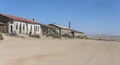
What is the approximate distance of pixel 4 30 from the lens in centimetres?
4625

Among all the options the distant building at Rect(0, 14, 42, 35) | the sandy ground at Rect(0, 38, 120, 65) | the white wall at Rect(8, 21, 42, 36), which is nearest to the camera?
Answer: the sandy ground at Rect(0, 38, 120, 65)

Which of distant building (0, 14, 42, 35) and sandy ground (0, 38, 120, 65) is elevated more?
distant building (0, 14, 42, 35)

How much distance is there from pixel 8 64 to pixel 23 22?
3730 centimetres

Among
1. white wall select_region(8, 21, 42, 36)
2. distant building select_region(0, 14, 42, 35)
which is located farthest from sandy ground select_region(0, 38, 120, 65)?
white wall select_region(8, 21, 42, 36)

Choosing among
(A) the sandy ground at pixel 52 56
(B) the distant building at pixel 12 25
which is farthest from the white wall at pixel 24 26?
(A) the sandy ground at pixel 52 56

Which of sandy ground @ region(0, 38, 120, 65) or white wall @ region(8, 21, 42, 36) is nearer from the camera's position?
sandy ground @ region(0, 38, 120, 65)

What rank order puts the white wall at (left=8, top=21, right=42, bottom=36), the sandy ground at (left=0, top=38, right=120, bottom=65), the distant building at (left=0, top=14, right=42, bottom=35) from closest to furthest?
the sandy ground at (left=0, top=38, right=120, bottom=65) < the distant building at (left=0, top=14, right=42, bottom=35) < the white wall at (left=8, top=21, right=42, bottom=36)

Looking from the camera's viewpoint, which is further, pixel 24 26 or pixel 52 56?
pixel 24 26

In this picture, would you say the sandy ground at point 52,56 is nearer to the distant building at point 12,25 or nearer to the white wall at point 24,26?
the distant building at point 12,25

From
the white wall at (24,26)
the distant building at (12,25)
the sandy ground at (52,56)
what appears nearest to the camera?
the sandy ground at (52,56)

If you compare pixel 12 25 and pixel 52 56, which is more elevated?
pixel 12 25

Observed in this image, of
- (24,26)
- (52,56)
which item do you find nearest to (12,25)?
(24,26)

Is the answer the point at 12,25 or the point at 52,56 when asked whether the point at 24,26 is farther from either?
the point at 52,56

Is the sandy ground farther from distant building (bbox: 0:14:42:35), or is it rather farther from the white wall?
the white wall
